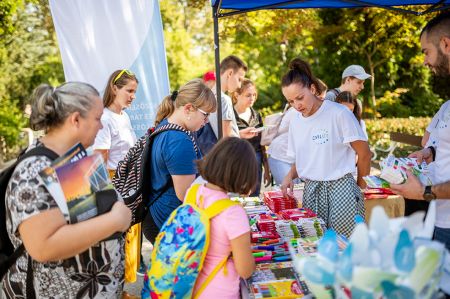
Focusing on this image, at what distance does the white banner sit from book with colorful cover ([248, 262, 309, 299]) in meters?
2.29

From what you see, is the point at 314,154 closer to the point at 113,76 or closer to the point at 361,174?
the point at 361,174

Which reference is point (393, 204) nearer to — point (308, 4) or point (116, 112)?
point (308, 4)

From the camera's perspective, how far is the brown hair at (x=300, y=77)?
9.18ft

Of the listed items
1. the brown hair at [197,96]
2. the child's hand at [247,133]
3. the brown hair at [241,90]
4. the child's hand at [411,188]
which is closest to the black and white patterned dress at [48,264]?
the brown hair at [197,96]

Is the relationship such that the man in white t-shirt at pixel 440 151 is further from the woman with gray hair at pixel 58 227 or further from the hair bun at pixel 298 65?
the woman with gray hair at pixel 58 227

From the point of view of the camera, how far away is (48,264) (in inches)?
64.8

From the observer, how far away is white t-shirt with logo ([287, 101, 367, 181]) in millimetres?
2746

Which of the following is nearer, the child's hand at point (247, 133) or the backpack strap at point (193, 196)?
the backpack strap at point (193, 196)

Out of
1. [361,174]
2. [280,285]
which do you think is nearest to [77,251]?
[280,285]

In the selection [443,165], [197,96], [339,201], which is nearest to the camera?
[443,165]

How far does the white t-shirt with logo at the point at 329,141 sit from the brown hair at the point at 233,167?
1144mm

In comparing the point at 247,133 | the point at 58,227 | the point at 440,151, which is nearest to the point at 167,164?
the point at 58,227

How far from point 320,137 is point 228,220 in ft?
4.26

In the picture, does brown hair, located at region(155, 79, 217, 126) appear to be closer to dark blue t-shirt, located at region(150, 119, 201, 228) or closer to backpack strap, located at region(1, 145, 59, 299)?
dark blue t-shirt, located at region(150, 119, 201, 228)
